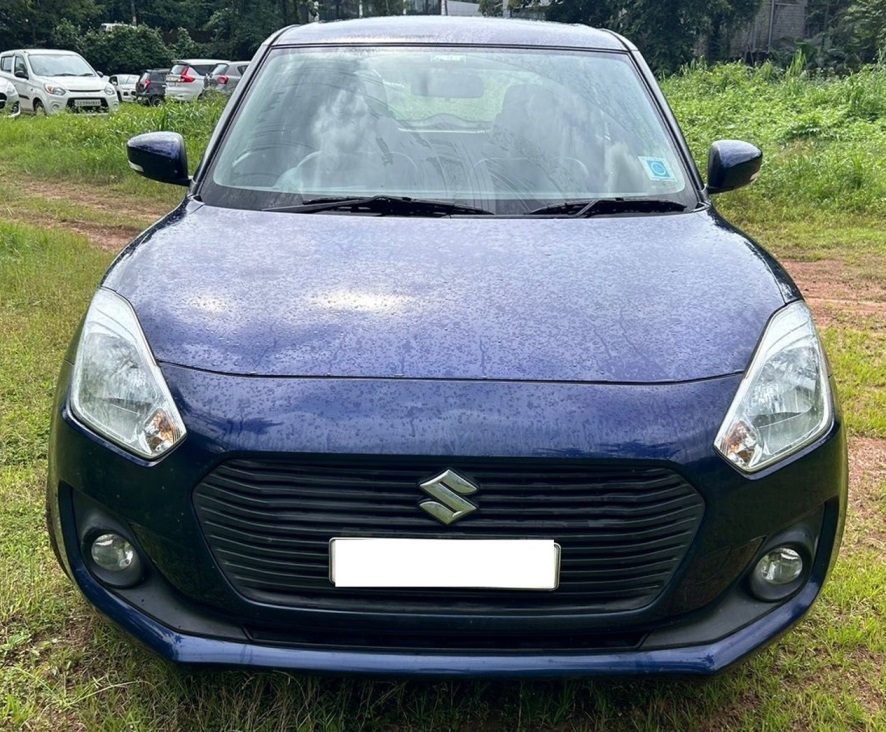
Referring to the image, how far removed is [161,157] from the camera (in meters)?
2.78

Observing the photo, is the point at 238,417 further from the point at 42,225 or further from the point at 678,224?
the point at 42,225

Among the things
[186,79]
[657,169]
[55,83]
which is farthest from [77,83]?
[657,169]

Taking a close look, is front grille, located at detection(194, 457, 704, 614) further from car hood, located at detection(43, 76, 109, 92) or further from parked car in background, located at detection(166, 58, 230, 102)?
parked car in background, located at detection(166, 58, 230, 102)

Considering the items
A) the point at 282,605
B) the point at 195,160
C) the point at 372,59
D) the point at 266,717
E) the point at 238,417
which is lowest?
the point at 195,160

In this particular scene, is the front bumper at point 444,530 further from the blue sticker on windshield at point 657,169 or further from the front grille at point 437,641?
the blue sticker on windshield at point 657,169

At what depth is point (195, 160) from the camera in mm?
9656

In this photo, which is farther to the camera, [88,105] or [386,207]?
[88,105]

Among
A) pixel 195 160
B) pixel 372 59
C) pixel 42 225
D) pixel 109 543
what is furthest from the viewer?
pixel 195 160

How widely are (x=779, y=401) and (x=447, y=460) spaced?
0.68 m

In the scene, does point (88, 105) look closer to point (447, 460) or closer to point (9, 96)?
point (9, 96)

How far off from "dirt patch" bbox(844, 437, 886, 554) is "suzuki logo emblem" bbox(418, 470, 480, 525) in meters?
1.65

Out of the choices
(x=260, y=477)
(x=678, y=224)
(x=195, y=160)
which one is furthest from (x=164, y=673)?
(x=195, y=160)

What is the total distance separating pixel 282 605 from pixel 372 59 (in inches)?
75.1

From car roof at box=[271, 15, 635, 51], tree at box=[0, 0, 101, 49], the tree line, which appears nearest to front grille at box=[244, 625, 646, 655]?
car roof at box=[271, 15, 635, 51]
